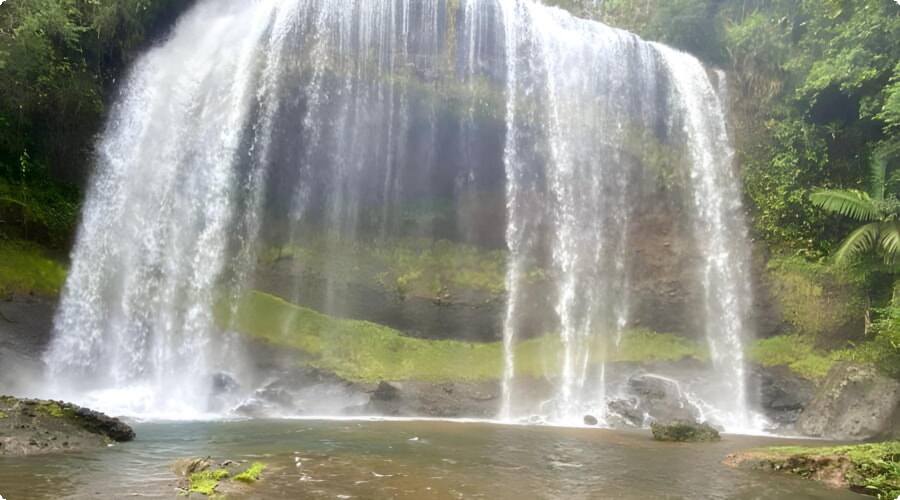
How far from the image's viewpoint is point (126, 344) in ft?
48.0

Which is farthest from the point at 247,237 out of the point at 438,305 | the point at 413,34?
the point at 413,34

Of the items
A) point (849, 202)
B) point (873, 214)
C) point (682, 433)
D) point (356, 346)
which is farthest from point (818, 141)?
point (356, 346)

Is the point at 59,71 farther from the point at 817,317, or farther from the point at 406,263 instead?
the point at 817,317

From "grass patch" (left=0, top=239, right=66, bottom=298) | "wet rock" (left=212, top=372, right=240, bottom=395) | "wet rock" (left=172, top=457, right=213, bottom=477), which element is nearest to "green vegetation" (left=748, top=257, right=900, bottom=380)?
"wet rock" (left=212, top=372, right=240, bottom=395)

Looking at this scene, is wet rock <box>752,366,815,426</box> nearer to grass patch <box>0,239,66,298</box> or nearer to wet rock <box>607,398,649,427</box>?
wet rock <box>607,398,649,427</box>

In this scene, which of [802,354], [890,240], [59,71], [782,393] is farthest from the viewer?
[59,71]

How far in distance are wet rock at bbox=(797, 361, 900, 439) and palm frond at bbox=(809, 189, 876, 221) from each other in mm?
3524

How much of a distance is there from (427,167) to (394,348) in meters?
5.43

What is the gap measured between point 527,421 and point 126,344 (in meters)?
9.55

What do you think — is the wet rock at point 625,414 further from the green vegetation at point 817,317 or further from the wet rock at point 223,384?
the wet rock at point 223,384

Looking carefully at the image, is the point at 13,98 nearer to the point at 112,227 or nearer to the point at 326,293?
the point at 112,227

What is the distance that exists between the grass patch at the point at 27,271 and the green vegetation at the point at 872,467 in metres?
15.4

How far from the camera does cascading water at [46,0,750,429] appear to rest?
15.7 meters

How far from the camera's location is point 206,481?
5.64 meters
